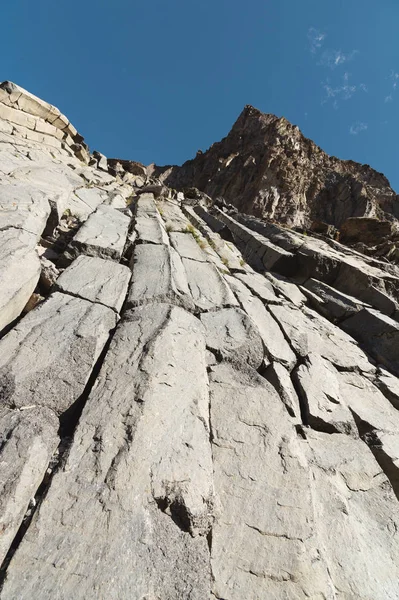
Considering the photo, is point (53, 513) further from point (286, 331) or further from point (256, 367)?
point (286, 331)

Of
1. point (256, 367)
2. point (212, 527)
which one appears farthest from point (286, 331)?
point (212, 527)

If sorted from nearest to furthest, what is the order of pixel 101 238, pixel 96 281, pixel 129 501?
pixel 129 501 < pixel 96 281 < pixel 101 238

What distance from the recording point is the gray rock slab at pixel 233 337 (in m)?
2.95

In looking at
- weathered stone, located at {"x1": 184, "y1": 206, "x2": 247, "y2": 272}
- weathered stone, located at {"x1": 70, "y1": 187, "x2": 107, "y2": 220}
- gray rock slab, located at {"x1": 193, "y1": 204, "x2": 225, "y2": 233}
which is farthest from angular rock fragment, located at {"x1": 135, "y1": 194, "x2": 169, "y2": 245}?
gray rock slab, located at {"x1": 193, "y1": 204, "x2": 225, "y2": 233}

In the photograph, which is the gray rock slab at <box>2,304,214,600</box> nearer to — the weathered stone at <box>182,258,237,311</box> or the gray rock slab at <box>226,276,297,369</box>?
the gray rock slab at <box>226,276,297,369</box>

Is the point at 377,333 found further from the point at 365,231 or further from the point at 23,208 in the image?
the point at 365,231

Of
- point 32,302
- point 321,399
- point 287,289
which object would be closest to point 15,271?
point 32,302

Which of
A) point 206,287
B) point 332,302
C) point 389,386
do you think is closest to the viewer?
point 389,386

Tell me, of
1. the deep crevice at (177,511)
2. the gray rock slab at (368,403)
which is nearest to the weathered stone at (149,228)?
the gray rock slab at (368,403)

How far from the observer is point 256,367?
2.98 m

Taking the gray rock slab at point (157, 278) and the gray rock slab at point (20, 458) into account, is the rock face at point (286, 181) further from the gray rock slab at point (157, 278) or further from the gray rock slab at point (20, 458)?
the gray rock slab at point (20, 458)

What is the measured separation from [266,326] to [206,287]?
102 cm

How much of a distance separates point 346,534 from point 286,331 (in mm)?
2351

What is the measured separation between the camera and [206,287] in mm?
4250
